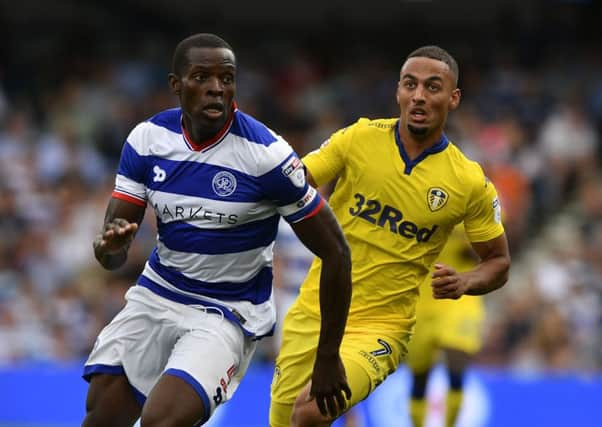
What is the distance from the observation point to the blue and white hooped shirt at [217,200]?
6.00 metres

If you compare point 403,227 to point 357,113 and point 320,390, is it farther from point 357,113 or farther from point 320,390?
point 357,113

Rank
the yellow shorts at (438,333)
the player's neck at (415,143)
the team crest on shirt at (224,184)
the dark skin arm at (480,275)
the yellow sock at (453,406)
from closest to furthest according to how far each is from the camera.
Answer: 1. the team crest on shirt at (224,184)
2. the dark skin arm at (480,275)
3. the player's neck at (415,143)
4. the yellow sock at (453,406)
5. the yellow shorts at (438,333)

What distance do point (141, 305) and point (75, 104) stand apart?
10103 millimetres

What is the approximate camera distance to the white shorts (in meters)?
6.11

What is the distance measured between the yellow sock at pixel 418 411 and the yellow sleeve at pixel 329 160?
2954mm

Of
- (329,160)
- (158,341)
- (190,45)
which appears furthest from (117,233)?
(329,160)

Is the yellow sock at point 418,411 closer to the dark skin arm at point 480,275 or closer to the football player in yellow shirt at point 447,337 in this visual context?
the football player in yellow shirt at point 447,337

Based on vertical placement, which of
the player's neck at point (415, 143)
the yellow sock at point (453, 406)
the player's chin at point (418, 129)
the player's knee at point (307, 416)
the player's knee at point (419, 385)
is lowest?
the player's knee at point (307, 416)

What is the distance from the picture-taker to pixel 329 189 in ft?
34.6

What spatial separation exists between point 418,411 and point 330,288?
11.8ft

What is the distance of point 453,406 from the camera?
9.19m

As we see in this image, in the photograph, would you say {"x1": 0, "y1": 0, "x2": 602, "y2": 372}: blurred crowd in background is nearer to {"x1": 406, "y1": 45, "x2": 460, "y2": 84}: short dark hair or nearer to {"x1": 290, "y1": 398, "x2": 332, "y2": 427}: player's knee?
{"x1": 406, "y1": 45, "x2": 460, "y2": 84}: short dark hair

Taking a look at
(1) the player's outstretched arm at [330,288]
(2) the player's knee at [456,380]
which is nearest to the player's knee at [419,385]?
(2) the player's knee at [456,380]

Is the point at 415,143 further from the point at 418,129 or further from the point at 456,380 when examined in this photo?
the point at 456,380
